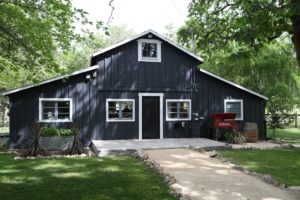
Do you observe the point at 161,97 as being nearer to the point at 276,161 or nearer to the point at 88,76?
the point at 88,76

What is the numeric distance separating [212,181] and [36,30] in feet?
21.3

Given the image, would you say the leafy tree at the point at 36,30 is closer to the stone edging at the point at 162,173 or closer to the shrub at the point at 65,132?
the stone edging at the point at 162,173

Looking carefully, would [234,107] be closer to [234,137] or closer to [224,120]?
[224,120]

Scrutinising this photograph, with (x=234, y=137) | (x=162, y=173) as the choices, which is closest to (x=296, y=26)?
(x=162, y=173)

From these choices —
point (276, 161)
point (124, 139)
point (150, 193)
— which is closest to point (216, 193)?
point (150, 193)

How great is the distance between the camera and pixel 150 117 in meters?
16.1

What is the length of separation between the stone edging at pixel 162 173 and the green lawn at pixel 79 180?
130 millimetres

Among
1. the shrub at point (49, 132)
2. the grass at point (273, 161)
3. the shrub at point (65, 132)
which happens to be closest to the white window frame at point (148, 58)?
the shrub at point (65, 132)

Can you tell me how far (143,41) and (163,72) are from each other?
172cm

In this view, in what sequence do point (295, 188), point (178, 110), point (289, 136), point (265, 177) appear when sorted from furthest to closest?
Answer: point (289, 136) < point (178, 110) < point (265, 177) < point (295, 188)

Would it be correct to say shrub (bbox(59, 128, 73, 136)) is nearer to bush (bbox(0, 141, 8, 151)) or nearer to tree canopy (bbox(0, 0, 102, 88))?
bush (bbox(0, 141, 8, 151))

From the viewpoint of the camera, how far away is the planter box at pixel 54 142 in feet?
43.5

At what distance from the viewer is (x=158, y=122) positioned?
16.2 meters

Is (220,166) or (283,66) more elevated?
(283,66)
